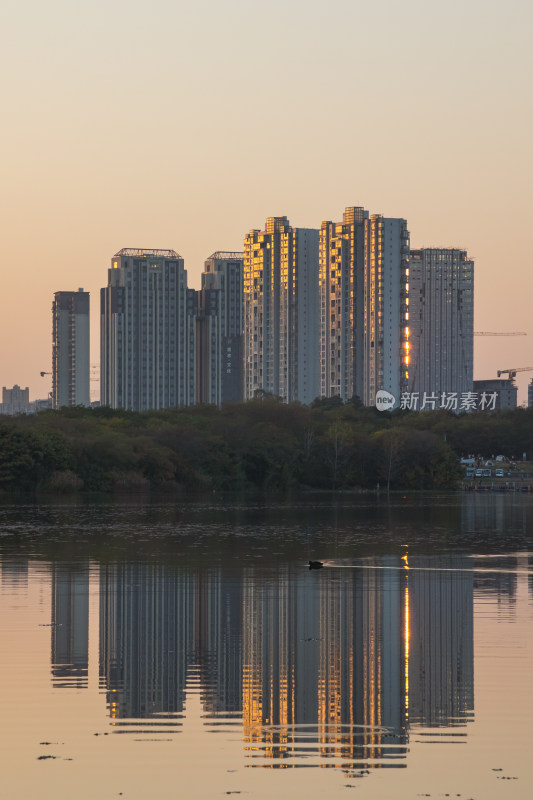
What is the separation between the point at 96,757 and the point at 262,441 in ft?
335

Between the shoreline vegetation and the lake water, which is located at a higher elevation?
the shoreline vegetation

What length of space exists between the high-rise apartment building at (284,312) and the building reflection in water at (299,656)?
15474 cm

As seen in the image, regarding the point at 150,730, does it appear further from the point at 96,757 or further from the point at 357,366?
the point at 357,366

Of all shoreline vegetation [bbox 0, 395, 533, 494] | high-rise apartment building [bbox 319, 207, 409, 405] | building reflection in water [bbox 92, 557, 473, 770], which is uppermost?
high-rise apartment building [bbox 319, 207, 409, 405]

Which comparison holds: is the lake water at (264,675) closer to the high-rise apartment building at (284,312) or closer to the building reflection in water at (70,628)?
the building reflection in water at (70,628)

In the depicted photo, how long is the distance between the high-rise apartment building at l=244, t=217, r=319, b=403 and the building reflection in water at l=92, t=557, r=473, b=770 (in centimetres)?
15474

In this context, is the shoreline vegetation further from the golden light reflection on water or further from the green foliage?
the golden light reflection on water

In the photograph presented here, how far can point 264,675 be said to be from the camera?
60.4 ft

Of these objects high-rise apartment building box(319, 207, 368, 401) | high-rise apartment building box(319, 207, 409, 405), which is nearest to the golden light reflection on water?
high-rise apartment building box(319, 207, 409, 405)

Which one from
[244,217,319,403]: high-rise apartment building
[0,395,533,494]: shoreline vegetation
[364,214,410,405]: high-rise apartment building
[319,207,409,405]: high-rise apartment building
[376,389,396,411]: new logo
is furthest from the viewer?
[244,217,319,403]: high-rise apartment building

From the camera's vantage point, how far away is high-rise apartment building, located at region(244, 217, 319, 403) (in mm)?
187125

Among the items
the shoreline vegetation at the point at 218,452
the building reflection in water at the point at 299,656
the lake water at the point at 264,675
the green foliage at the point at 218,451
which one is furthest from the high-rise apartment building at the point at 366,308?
the building reflection in water at the point at 299,656

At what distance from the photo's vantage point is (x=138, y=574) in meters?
33.3

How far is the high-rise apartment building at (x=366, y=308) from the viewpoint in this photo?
176 meters
